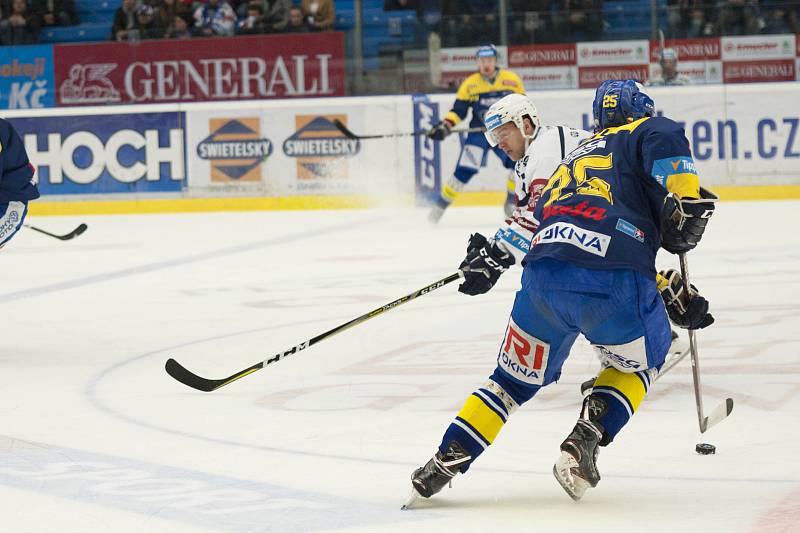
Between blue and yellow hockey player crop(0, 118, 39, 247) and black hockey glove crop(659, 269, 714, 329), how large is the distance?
3.34 meters

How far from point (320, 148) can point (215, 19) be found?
5.78ft

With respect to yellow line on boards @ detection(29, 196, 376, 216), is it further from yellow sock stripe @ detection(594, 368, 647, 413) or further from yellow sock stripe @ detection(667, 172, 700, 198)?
yellow sock stripe @ detection(667, 172, 700, 198)

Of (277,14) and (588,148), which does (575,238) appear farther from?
(277,14)

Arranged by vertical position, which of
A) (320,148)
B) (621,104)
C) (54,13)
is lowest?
(320,148)

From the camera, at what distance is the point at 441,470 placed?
312 cm

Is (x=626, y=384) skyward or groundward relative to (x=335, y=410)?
skyward

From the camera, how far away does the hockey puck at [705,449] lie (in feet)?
11.7

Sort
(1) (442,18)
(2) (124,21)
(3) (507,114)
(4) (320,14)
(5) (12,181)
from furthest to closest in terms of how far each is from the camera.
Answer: (2) (124,21) < (4) (320,14) < (1) (442,18) < (5) (12,181) < (3) (507,114)

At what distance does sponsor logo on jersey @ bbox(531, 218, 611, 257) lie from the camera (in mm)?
3053

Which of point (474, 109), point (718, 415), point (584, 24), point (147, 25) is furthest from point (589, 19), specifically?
point (718, 415)

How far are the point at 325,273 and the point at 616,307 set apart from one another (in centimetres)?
519

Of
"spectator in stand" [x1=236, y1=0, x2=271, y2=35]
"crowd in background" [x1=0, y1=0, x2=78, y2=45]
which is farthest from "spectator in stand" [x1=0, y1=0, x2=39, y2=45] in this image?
"spectator in stand" [x1=236, y1=0, x2=271, y2=35]

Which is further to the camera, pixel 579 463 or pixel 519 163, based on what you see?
pixel 519 163

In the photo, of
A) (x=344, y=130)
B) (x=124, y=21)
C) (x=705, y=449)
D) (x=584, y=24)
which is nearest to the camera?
(x=705, y=449)
